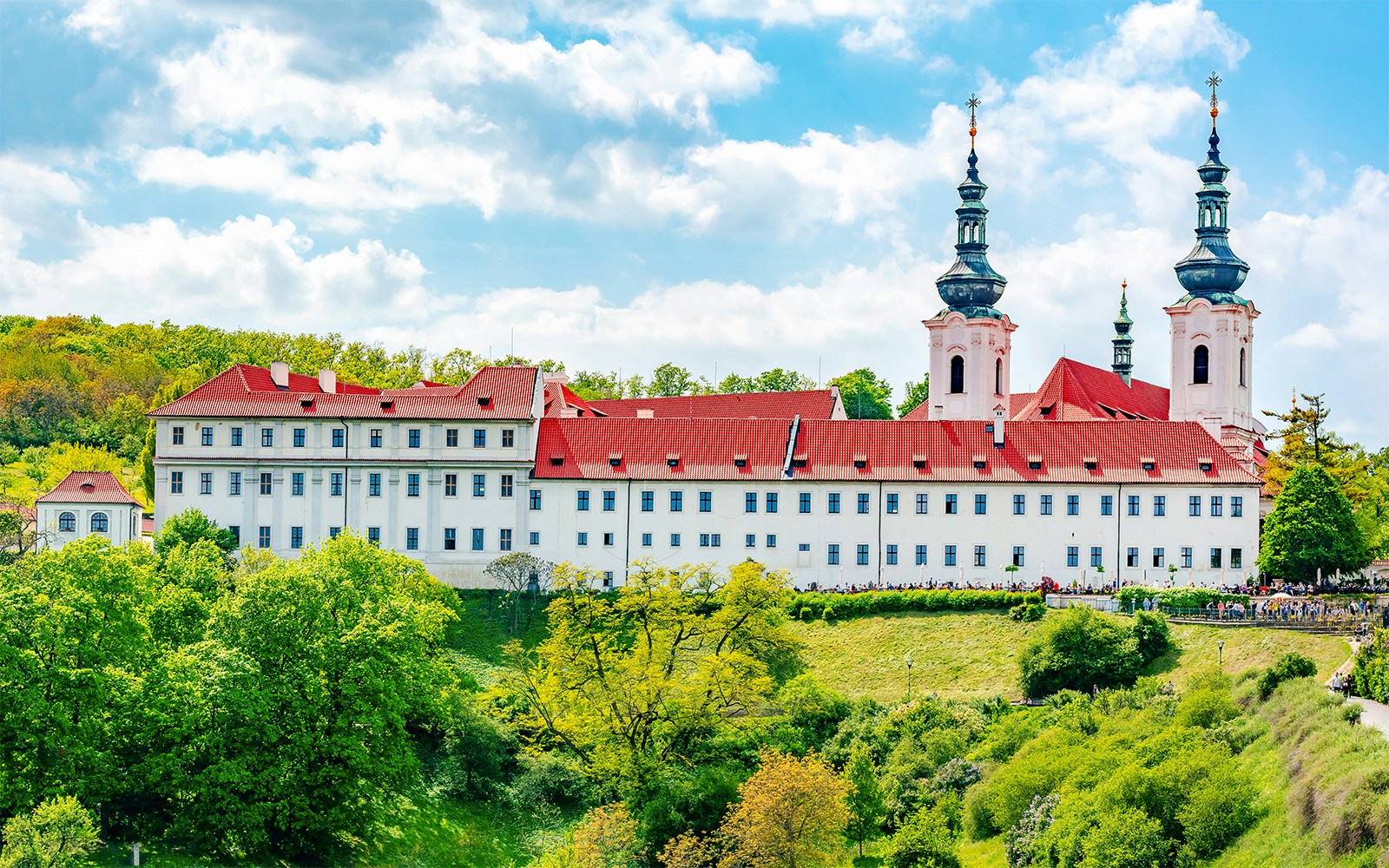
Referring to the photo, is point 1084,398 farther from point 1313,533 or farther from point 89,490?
point 89,490

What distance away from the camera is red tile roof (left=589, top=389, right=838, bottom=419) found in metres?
86.6

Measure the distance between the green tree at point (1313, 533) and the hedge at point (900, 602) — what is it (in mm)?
9972

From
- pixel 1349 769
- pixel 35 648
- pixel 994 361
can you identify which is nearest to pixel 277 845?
pixel 35 648

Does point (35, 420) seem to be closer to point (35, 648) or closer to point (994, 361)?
point (994, 361)

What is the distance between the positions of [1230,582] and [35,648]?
44.1 m

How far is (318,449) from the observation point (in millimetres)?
71500

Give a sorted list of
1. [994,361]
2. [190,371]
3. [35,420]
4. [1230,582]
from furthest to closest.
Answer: [35,420] → [190,371] → [994,361] → [1230,582]

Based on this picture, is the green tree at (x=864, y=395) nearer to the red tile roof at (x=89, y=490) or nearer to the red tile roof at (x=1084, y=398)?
the red tile roof at (x=1084, y=398)

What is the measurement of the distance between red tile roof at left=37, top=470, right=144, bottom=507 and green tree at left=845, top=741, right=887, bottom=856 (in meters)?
38.5

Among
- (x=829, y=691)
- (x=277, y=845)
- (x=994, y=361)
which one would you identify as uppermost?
(x=994, y=361)

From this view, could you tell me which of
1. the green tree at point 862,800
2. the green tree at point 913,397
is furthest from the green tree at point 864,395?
the green tree at point 862,800

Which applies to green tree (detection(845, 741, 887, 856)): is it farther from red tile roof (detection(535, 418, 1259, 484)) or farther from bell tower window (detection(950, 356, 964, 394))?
bell tower window (detection(950, 356, 964, 394))

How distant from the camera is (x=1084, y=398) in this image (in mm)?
83625

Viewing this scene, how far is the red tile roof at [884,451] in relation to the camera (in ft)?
A: 227
